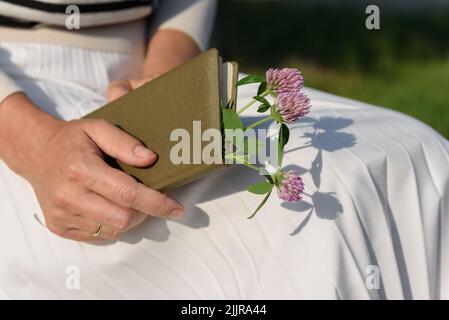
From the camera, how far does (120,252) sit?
124 centimetres

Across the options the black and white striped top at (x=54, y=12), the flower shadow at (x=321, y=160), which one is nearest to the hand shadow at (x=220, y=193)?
the flower shadow at (x=321, y=160)

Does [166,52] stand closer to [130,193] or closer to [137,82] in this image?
[137,82]

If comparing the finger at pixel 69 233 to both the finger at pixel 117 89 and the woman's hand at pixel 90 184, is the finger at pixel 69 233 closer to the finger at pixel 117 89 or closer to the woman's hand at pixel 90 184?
the woman's hand at pixel 90 184

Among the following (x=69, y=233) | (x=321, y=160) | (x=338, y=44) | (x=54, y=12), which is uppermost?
(x=54, y=12)

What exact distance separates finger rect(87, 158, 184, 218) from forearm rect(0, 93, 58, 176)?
0.16m

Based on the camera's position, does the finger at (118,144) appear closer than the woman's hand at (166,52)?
Yes

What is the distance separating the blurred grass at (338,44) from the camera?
4.46 m

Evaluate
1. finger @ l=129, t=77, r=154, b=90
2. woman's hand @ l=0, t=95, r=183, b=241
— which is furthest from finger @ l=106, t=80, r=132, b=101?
woman's hand @ l=0, t=95, r=183, b=241

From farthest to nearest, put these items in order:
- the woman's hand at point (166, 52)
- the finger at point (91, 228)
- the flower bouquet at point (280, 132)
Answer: the woman's hand at point (166, 52)
the finger at point (91, 228)
the flower bouquet at point (280, 132)

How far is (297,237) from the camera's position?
1152mm

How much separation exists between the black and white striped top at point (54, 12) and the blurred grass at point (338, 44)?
244 cm

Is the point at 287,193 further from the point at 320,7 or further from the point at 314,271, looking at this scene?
the point at 320,7

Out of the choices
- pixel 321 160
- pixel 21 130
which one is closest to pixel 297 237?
pixel 321 160

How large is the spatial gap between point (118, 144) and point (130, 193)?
8 cm
